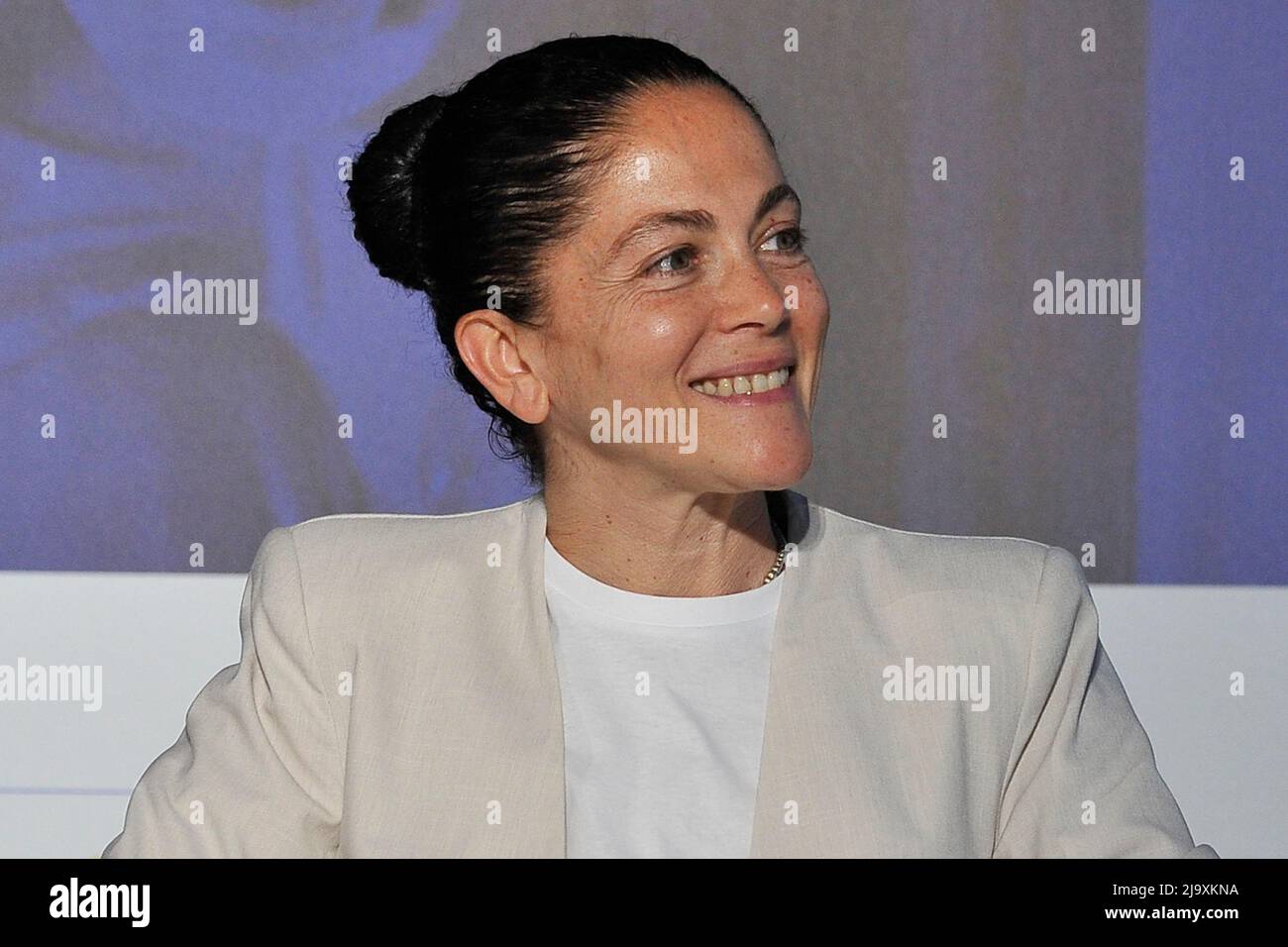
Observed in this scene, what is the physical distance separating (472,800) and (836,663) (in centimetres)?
35

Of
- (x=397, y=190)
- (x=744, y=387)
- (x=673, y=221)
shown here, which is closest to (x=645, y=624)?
(x=744, y=387)

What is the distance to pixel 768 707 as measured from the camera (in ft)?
4.50

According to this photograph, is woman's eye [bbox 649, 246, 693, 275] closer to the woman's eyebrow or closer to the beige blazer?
the woman's eyebrow

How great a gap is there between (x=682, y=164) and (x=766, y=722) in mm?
499

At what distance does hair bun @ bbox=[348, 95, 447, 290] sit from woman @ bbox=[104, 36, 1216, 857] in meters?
0.04

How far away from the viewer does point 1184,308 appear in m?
2.69

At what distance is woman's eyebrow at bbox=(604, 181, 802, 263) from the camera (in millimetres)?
1353

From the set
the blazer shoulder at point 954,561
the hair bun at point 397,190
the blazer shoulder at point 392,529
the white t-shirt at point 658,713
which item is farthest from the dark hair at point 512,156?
the blazer shoulder at point 954,561

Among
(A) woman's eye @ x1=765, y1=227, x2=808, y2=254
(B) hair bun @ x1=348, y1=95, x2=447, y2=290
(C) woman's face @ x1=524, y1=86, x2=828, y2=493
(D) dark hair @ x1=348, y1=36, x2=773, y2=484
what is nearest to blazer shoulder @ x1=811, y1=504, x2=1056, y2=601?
(C) woman's face @ x1=524, y1=86, x2=828, y2=493

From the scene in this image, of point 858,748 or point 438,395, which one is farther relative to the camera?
point 438,395

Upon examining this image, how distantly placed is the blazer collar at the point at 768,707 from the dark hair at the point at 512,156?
0.85ft

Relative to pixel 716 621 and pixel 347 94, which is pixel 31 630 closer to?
pixel 347 94
